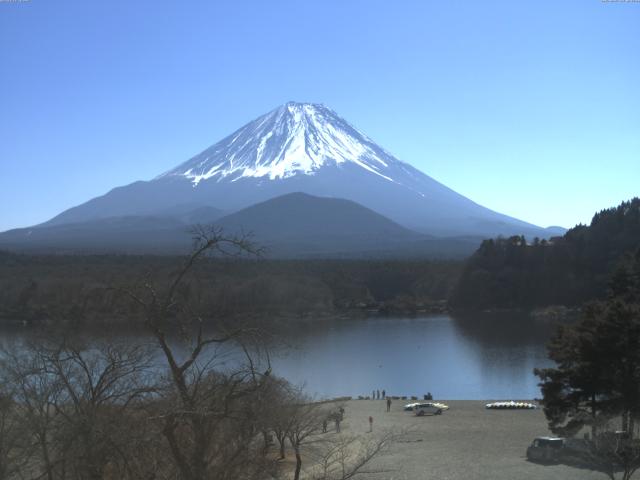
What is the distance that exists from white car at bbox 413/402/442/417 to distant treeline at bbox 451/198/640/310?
25.1 metres

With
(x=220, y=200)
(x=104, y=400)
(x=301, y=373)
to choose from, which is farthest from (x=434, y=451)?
(x=220, y=200)

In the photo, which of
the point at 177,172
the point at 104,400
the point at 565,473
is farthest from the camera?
the point at 177,172

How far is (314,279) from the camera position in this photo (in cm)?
4428

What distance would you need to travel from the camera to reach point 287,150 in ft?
380

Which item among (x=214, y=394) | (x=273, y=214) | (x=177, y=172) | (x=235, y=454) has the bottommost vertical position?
(x=235, y=454)

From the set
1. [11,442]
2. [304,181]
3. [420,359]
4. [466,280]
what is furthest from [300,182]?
[11,442]

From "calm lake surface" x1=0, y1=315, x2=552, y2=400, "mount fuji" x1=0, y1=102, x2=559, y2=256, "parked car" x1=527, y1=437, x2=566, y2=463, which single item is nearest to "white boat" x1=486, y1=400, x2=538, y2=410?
"calm lake surface" x1=0, y1=315, x2=552, y2=400

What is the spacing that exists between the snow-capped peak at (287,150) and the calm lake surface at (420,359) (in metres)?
80.4

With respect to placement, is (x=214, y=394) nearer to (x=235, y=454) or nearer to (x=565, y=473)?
(x=235, y=454)

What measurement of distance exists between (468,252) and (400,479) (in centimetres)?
7206

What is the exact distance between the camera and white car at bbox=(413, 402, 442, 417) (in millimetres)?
15266

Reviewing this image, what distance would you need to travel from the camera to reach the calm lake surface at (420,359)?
1966cm

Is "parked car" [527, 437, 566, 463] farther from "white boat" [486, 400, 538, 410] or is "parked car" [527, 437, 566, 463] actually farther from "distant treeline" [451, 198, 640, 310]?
"distant treeline" [451, 198, 640, 310]

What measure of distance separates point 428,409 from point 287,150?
102036 mm
